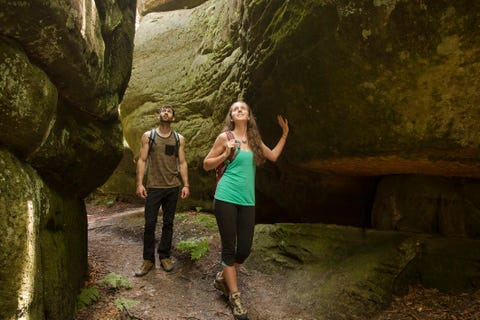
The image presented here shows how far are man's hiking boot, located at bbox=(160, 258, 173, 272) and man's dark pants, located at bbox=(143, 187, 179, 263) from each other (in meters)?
0.08

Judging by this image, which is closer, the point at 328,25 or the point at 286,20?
the point at 328,25

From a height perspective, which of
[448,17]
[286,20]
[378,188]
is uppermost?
[286,20]

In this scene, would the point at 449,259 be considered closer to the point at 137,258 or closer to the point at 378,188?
the point at 378,188

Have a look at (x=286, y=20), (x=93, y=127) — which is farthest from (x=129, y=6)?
(x=286, y=20)

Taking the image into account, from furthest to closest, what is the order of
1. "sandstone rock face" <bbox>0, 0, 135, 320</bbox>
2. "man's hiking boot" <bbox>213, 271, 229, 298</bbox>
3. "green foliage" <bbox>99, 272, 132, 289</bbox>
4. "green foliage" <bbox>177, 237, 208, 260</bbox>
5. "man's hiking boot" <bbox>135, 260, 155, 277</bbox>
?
"green foliage" <bbox>177, 237, 208, 260</bbox>
"man's hiking boot" <bbox>135, 260, 155, 277</bbox>
"green foliage" <bbox>99, 272, 132, 289</bbox>
"man's hiking boot" <bbox>213, 271, 229, 298</bbox>
"sandstone rock face" <bbox>0, 0, 135, 320</bbox>

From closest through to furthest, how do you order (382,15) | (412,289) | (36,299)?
(36,299) < (382,15) < (412,289)

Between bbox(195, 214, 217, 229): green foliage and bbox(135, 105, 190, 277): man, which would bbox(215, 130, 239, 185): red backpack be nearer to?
bbox(135, 105, 190, 277): man

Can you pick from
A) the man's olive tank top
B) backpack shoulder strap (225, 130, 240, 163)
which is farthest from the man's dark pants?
backpack shoulder strap (225, 130, 240, 163)

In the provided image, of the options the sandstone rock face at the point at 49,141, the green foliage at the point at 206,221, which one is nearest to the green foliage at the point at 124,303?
the sandstone rock face at the point at 49,141

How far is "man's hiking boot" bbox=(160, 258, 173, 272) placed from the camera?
19.2 ft

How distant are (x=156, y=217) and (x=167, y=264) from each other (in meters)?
0.83

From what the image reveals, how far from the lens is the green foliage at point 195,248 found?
242 inches

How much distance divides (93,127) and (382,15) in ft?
14.2

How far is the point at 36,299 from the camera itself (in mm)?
3094
